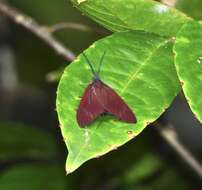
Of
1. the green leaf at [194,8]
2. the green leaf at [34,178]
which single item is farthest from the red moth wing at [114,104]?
the green leaf at [34,178]

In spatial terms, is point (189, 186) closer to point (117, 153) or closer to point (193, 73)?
point (117, 153)

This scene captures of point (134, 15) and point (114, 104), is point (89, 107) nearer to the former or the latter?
point (114, 104)

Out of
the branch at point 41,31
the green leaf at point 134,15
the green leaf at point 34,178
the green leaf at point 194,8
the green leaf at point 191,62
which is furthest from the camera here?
the green leaf at point 34,178

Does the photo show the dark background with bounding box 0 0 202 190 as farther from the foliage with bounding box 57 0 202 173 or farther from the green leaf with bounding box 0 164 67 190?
the foliage with bounding box 57 0 202 173

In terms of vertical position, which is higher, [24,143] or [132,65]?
[132,65]

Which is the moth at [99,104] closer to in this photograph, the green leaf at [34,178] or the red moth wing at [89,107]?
the red moth wing at [89,107]

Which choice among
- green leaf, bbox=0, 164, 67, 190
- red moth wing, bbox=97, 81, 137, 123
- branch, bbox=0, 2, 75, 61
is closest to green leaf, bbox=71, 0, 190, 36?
red moth wing, bbox=97, 81, 137, 123

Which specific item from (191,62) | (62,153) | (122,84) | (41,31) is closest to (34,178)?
(62,153)
